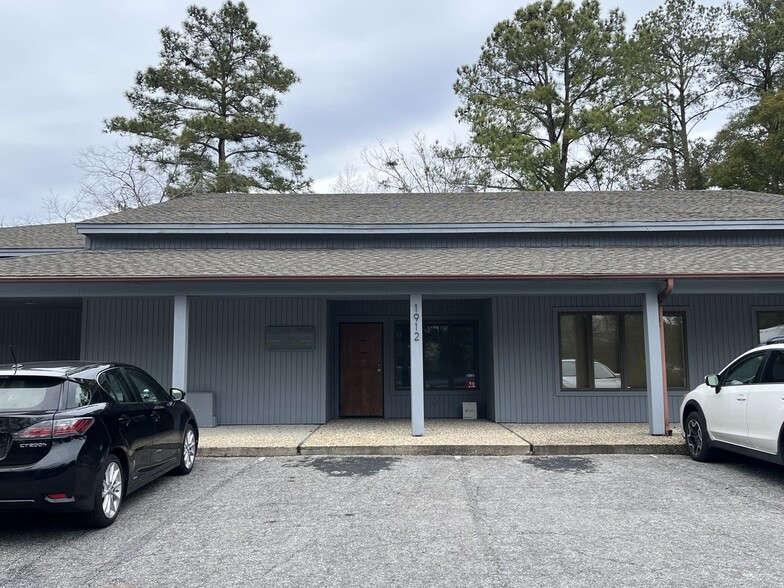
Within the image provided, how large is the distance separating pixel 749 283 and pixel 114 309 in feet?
36.6

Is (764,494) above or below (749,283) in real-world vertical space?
below

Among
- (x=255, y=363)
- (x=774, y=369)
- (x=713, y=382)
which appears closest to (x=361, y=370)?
(x=255, y=363)

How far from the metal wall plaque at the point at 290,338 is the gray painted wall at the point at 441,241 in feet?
6.93

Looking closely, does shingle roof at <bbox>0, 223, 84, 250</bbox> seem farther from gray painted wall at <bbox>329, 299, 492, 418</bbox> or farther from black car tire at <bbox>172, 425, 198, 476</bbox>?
black car tire at <bbox>172, 425, 198, 476</bbox>

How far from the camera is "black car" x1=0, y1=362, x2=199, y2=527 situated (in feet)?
15.6

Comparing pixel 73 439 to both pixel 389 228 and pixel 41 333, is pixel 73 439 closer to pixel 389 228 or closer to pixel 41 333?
pixel 389 228

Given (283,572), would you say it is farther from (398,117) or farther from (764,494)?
(398,117)

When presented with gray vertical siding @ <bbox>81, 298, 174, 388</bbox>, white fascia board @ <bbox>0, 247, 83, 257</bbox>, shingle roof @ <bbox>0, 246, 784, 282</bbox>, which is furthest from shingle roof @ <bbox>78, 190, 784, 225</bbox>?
gray vertical siding @ <bbox>81, 298, 174, 388</bbox>

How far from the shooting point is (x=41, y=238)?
46.8ft

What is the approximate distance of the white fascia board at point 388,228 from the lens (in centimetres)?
1267

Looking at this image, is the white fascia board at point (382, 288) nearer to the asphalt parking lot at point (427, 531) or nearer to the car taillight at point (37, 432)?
the asphalt parking lot at point (427, 531)

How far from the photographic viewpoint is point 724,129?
27.8 meters

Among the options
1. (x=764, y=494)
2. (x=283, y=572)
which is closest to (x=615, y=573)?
(x=283, y=572)

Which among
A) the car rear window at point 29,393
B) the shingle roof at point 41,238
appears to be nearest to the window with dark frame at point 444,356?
the shingle roof at point 41,238
